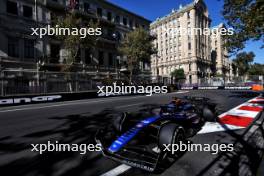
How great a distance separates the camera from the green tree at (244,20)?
981cm

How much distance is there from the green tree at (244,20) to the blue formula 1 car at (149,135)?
745 centimetres

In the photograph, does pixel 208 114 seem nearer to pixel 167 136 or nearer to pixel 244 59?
pixel 167 136

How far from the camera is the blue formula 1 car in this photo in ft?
9.75

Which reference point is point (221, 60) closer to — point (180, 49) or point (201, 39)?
point (201, 39)

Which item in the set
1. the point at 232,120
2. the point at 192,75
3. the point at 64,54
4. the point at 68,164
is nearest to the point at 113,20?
the point at 64,54

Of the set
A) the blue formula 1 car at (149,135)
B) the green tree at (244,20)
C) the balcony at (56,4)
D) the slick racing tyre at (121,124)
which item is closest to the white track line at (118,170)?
the blue formula 1 car at (149,135)

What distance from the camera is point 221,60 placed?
70.3 m

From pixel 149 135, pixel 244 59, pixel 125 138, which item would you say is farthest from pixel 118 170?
pixel 244 59

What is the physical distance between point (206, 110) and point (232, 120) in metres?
1.56

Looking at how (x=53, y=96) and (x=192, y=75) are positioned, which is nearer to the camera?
(x=53, y=96)

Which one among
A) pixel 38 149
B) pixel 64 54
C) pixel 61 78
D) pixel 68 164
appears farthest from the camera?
pixel 64 54

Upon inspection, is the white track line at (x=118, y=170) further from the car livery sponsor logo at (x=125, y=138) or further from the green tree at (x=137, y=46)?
the green tree at (x=137, y=46)

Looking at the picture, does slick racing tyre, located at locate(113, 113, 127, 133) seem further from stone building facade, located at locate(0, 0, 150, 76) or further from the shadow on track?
stone building facade, located at locate(0, 0, 150, 76)

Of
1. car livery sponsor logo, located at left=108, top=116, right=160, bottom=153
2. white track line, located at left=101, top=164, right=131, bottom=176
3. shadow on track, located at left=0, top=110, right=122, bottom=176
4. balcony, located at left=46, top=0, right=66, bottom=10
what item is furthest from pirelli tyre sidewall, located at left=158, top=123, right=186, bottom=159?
balcony, located at left=46, top=0, right=66, bottom=10
